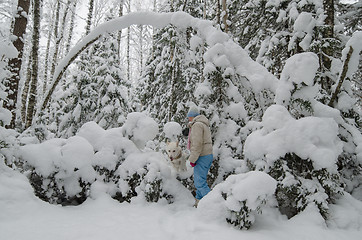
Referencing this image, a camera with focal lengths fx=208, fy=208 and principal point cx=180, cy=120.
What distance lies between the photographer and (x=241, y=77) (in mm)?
5676

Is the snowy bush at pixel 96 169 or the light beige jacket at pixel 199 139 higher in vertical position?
the light beige jacket at pixel 199 139

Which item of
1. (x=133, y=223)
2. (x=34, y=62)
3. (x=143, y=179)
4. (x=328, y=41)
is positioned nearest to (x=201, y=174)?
(x=143, y=179)

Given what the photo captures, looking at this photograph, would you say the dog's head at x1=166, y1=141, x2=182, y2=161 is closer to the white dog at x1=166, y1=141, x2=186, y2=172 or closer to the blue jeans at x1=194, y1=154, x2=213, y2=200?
the white dog at x1=166, y1=141, x2=186, y2=172

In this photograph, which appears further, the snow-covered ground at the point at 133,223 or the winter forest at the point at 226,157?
the winter forest at the point at 226,157

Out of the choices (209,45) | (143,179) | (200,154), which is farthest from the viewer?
(209,45)

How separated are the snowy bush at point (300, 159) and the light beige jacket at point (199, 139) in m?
1.11

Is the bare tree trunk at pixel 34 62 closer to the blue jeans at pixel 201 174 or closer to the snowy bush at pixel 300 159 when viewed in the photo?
the blue jeans at pixel 201 174

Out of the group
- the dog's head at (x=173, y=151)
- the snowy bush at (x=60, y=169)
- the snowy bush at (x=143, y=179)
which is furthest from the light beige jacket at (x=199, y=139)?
the snowy bush at (x=60, y=169)

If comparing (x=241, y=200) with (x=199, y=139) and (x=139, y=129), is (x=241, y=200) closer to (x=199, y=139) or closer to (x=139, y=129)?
(x=199, y=139)

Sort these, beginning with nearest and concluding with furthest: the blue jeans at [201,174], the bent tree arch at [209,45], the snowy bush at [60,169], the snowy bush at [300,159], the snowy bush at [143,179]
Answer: the snowy bush at [300,159] < the snowy bush at [60,169] < the snowy bush at [143,179] < the blue jeans at [201,174] < the bent tree arch at [209,45]

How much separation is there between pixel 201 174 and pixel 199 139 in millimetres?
789

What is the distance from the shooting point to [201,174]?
4668mm

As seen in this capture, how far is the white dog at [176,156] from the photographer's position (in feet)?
17.0

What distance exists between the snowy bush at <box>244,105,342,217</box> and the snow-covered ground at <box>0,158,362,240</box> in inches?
10.7
